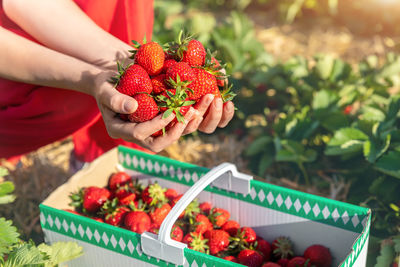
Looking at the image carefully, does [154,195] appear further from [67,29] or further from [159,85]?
[67,29]

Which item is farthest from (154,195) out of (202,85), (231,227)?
(202,85)

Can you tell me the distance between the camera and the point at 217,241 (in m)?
1.64

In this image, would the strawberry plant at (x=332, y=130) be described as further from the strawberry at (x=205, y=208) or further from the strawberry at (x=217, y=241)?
the strawberry at (x=217, y=241)

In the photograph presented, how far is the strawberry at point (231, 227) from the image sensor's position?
1.74 metres

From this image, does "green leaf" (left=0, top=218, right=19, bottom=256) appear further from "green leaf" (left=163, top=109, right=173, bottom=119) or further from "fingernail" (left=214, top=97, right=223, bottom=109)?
"fingernail" (left=214, top=97, right=223, bottom=109)

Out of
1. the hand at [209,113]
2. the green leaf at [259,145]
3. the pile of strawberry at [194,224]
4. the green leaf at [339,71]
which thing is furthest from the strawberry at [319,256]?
the green leaf at [339,71]

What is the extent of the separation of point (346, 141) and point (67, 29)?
1090 millimetres

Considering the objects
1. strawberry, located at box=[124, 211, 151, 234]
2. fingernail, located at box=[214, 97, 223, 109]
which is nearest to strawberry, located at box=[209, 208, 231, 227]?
strawberry, located at box=[124, 211, 151, 234]

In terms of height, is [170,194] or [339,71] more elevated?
[339,71]

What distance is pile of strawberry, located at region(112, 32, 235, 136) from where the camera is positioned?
143 cm

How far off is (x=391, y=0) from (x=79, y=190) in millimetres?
2726

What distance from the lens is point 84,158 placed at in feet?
7.63

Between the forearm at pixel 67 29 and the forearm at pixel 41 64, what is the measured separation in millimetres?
95

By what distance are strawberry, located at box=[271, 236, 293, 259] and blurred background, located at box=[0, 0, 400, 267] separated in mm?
263
